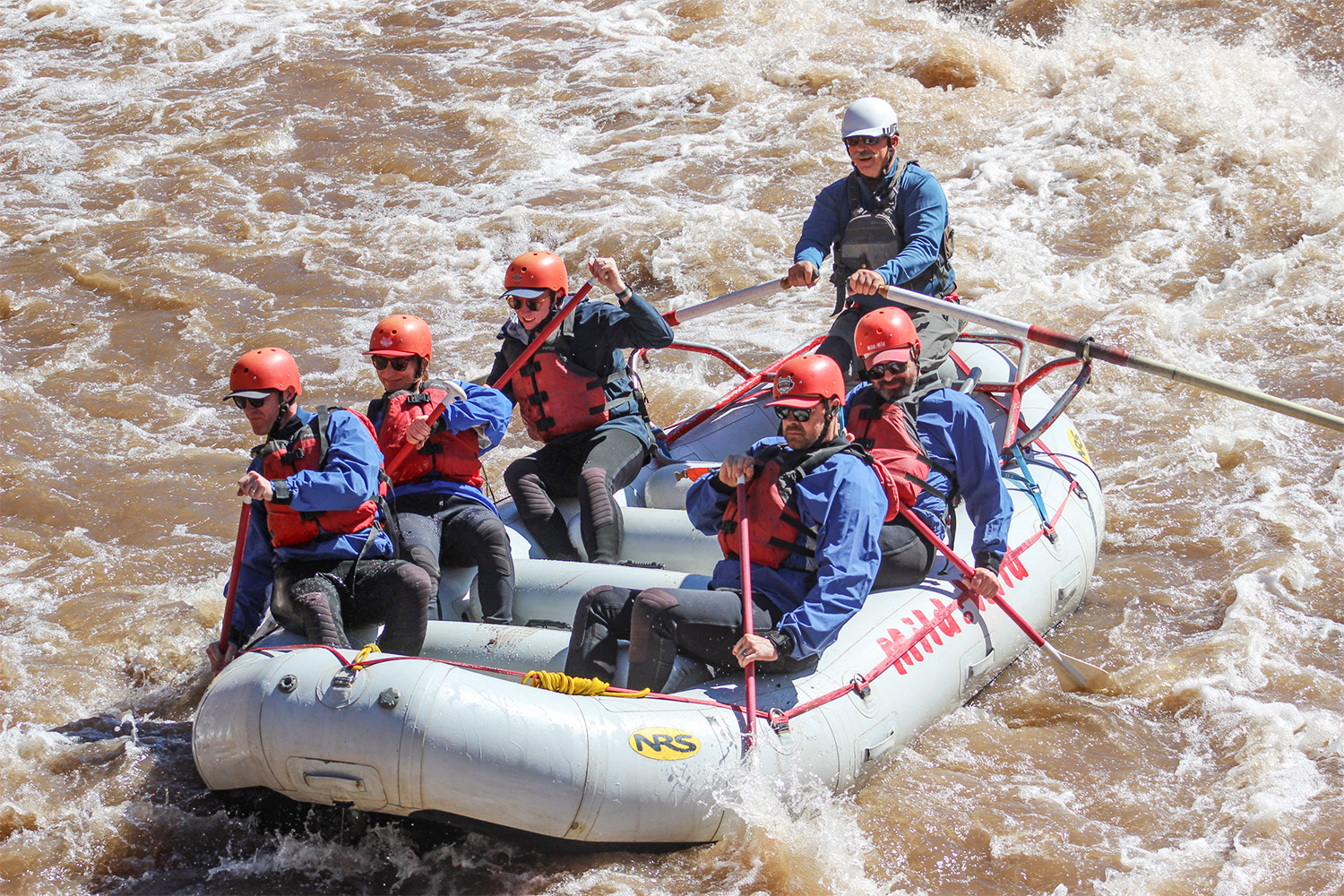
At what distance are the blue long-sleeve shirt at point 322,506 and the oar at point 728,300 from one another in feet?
6.10

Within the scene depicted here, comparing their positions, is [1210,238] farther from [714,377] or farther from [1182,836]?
[1182,836]

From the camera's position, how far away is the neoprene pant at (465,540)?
480cm

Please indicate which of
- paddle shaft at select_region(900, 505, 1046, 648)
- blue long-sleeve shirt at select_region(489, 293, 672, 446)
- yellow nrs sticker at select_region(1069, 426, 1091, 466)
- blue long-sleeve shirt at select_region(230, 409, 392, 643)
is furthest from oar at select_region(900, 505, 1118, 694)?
blue long-sleeve shirt at select_region(230, 409, 392, 643)

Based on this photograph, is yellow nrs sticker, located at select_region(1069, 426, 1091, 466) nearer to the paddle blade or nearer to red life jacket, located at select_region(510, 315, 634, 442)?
the paddle blade

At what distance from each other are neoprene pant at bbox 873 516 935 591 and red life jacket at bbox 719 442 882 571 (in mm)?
442

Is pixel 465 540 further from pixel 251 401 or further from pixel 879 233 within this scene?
pixel 879 233

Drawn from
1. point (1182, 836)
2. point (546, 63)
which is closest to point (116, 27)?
point (546, 63)

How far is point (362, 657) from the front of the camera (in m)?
4.07

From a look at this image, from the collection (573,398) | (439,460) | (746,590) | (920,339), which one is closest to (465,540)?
(439,460)

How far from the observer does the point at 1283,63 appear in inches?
446

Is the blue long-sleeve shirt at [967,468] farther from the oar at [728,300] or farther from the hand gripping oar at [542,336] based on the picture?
the hand gripping oar at [542,336]

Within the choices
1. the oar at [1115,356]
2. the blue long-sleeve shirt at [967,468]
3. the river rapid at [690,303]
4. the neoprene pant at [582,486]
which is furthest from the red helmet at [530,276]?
the river rapid at [690,303]

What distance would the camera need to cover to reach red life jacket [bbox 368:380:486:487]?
492 centimetres

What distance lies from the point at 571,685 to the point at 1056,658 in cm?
205
